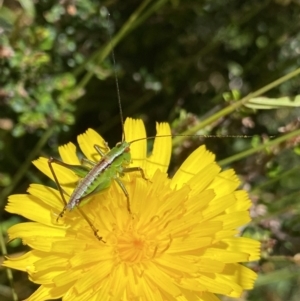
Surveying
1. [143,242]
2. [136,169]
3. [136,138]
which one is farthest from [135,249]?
[136,138]

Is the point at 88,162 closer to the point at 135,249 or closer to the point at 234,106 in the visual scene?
the point at 135,249

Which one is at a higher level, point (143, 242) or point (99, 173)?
point (99, 173)

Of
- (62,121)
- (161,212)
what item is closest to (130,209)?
(161,212)

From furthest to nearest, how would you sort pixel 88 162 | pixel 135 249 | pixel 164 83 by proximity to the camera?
1. pixel 164 83
2. pixel 88 162
3. pixel 135 249

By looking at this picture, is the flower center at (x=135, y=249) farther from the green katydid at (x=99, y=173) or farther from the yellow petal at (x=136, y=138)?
the yellow petal at (x=136, y=138)

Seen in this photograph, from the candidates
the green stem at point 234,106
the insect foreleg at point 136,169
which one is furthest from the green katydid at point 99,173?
the green stem at point 234,106

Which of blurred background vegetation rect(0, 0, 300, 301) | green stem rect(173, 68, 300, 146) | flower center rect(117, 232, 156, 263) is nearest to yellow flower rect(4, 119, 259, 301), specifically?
flower center rect(117, 232, 156, 263)

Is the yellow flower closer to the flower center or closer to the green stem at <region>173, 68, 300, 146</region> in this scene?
the flower center
